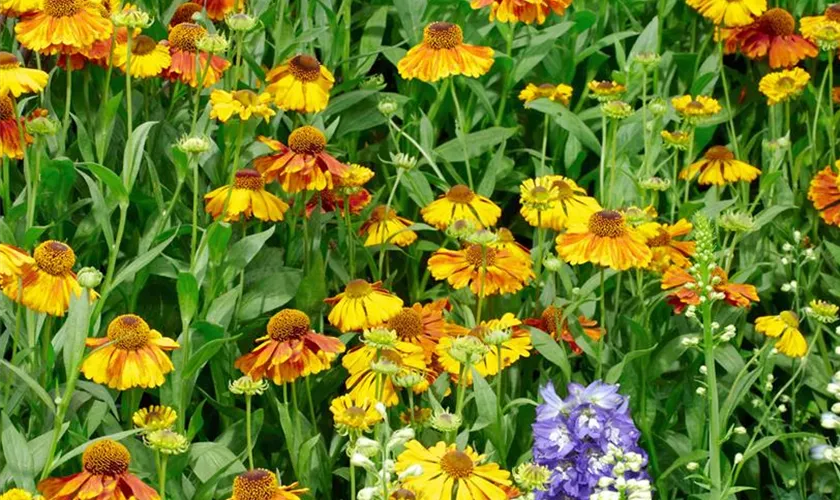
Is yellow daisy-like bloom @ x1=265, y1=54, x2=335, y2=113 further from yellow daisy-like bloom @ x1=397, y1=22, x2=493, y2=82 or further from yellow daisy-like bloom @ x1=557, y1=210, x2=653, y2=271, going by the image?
yellow daisy-like bloom @ x1=557, y1=210, x2=653, y2=271

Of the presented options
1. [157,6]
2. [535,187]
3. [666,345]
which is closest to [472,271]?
[535,187]

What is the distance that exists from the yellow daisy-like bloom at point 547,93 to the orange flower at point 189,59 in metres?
0.63

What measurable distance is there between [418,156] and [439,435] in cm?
78

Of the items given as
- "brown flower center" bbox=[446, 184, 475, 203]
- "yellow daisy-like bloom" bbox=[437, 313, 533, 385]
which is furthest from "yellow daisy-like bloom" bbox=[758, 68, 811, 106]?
"yellow daisy-like bloom" bbox=[437, 313, 533, 385]

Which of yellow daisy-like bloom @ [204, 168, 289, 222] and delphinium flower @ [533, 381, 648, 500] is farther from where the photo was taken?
yellow daisy-like bloom @ [204, 168, 289, 222]

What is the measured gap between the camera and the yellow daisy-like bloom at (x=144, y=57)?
2.64m

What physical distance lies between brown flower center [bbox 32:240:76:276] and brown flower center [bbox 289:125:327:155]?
1.51ft

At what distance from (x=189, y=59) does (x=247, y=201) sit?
0.32 metres

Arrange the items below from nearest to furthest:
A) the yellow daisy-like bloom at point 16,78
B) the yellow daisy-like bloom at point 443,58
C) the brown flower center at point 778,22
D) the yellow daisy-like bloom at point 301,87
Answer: the yellow daisy-like bloom at point 16,78
the yellow daisy-like bloom at point 301,87
the yellow daisy-like bloom at point 443,58
the brown flower center at point 778,22

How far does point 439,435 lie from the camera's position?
2.43 meters

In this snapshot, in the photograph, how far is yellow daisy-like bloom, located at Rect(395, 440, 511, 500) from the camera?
203 cm

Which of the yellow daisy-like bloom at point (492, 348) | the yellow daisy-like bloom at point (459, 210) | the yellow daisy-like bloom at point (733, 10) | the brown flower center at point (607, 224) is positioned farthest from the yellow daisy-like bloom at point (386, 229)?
the yellow daisy-like bloom at point (733, 10)

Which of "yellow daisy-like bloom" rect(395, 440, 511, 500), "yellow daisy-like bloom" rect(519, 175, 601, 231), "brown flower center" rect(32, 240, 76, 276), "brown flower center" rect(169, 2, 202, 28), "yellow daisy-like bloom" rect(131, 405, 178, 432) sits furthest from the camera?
"brown flower center" rect(169, 2, 202, 28)

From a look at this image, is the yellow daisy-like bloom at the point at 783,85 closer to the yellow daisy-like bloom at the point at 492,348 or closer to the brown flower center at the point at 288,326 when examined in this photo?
the yellow daisy-like bloom at the point at 492,348
